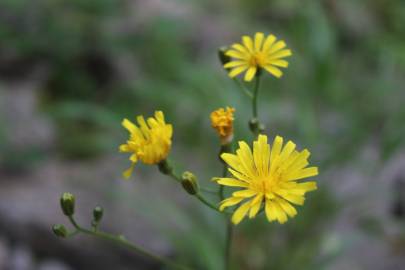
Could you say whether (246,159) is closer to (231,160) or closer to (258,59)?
(231,160)

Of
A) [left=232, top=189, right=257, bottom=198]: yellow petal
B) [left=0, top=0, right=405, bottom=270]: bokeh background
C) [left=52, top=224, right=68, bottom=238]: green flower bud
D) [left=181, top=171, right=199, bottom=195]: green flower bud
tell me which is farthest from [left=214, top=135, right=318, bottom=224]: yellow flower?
[left=0, top=0, right=405, bottom=270]: bokeh background

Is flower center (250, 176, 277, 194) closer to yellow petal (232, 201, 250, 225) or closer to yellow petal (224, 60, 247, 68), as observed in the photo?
yellow petal (232, 201, 250, 225)

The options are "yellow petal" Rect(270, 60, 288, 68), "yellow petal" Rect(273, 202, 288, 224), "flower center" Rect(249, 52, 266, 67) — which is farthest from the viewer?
"flower center" Rect(249, 52, 266, 67)

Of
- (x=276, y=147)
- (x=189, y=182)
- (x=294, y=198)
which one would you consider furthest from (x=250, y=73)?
(x=294, y=198)

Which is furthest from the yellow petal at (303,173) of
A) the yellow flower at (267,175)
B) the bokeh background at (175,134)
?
the bokeh background at (175,134)

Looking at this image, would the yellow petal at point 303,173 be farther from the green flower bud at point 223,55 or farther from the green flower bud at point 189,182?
the green flower bud at point 223,55

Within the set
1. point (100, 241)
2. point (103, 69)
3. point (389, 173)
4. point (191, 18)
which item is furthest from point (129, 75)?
point (389, 173)
